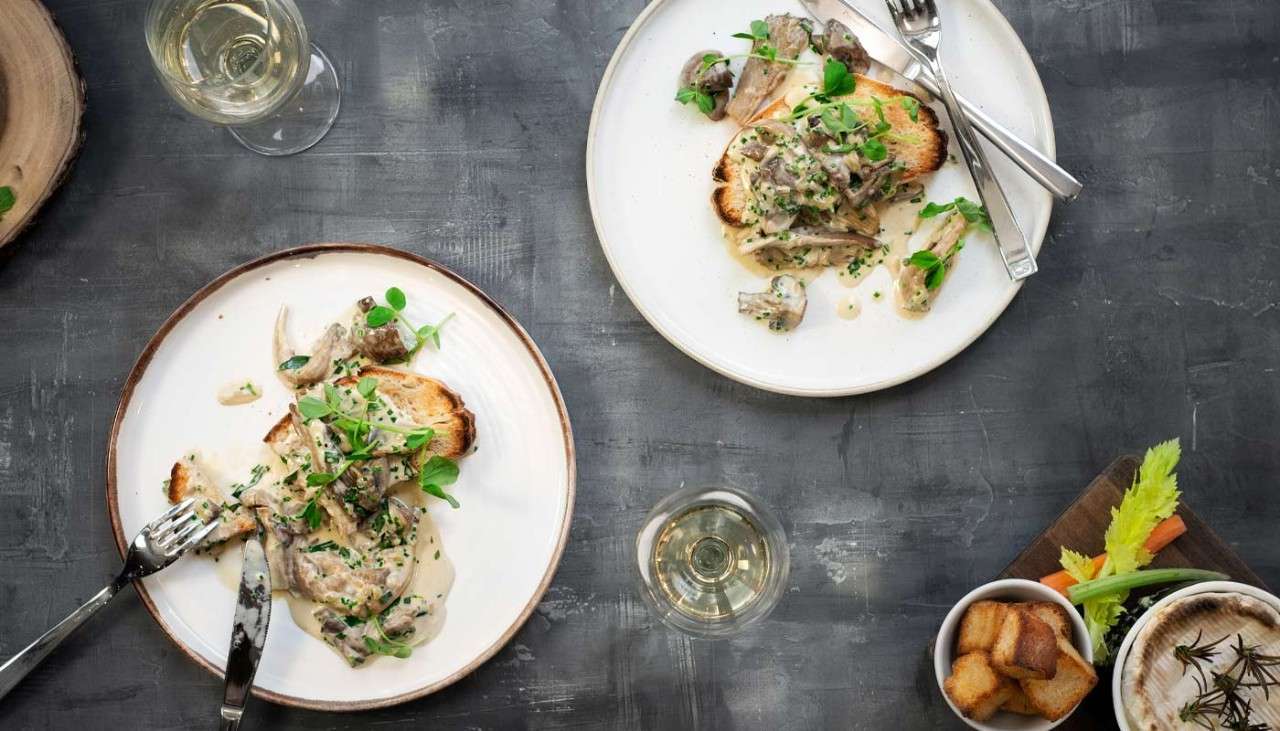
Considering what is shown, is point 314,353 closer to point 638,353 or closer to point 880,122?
point 638,353

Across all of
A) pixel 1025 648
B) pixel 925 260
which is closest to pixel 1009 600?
pixel 1025 648

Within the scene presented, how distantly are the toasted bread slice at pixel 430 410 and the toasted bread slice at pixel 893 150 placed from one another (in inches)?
31.3

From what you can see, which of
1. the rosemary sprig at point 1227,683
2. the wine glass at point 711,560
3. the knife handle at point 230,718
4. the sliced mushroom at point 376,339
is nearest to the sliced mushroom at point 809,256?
the wine glass at point 711,560

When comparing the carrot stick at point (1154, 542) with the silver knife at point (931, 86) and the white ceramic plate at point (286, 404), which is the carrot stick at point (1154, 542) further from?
the white ceramic plate at point (286, 404)

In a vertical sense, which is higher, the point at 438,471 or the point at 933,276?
the point at 933,276

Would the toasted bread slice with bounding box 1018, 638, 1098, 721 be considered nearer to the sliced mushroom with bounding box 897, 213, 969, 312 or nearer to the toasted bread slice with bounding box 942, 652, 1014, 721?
the toasted bread slice with bounding box 942, 652, 1014, 721

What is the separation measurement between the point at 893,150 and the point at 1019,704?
1319 mm

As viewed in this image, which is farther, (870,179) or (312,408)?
(870,179)

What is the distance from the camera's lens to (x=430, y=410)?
7.61 ft

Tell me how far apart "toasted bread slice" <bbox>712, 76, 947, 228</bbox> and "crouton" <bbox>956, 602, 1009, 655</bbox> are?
1.03 m

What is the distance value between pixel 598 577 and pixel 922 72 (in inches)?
58.7

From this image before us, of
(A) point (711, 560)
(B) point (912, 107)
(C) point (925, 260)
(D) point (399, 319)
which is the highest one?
(B) point (912, 107)

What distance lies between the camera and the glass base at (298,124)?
2.51 meters

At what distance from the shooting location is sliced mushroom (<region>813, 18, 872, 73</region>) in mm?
2400
